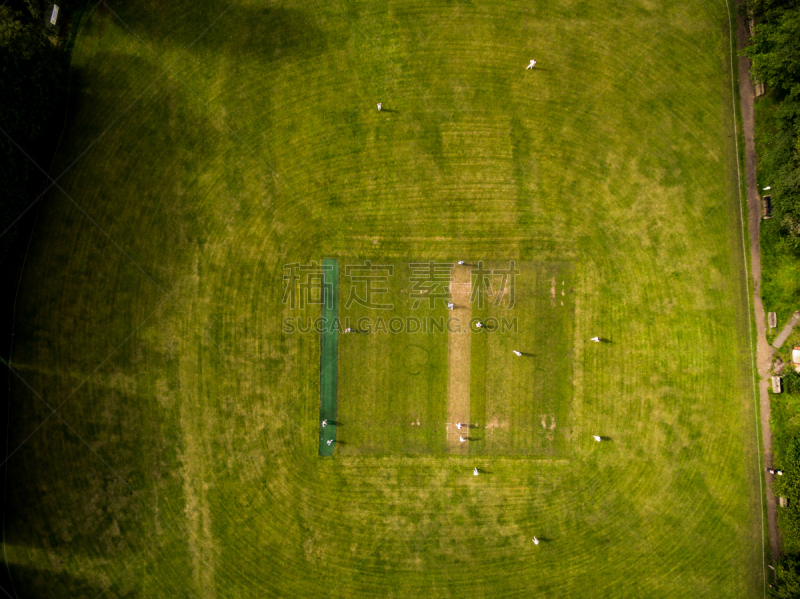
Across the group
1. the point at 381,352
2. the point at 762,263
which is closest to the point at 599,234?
the point at 762,263

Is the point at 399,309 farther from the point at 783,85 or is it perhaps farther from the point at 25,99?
the point at 783,85

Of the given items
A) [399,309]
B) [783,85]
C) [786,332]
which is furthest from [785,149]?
Result: [399,309]

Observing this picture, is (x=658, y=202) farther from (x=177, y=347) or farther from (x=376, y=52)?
(x=177, y=347)

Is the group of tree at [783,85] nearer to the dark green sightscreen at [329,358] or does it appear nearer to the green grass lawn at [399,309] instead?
the green grass lawn at [399,309]

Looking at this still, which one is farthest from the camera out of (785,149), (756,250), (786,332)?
(756,250)

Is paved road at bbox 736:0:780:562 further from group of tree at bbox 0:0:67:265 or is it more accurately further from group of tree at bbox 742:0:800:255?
group of tree at bbox 0:0:67:265

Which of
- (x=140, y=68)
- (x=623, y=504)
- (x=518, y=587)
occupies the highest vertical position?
(x=140, y=68)

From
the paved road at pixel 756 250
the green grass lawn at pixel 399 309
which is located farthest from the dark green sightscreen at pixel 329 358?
the paved road at pixel 756 250

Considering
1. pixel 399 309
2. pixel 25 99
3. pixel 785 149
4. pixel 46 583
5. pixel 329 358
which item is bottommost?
pixel 46 583
